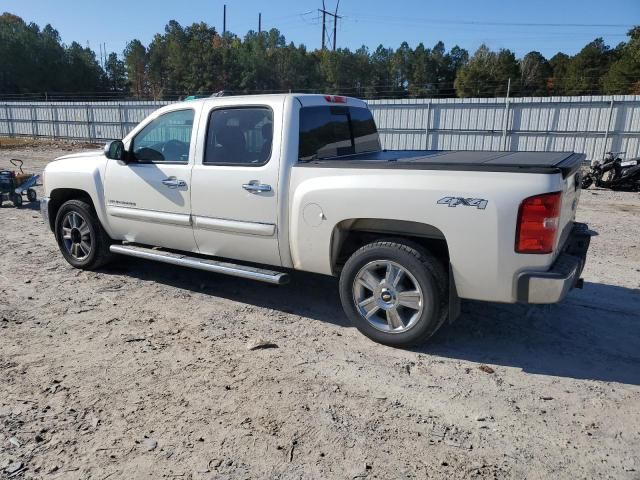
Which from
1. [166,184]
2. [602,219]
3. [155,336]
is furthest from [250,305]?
[602,219]

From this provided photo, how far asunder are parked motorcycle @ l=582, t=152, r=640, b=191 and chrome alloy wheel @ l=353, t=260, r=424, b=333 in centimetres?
1105

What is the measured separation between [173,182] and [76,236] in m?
1.82

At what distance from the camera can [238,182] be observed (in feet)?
15.5

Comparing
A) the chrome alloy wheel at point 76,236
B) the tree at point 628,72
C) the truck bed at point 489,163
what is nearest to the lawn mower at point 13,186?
the chrome alloy wheel at point 76,236

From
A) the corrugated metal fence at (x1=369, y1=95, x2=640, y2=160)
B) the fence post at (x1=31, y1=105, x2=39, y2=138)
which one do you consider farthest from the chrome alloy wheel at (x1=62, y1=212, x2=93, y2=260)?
the fence post at (x1=31, y1=105, x2=39, y2=138)

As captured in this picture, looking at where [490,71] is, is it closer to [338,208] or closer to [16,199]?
[16,199]

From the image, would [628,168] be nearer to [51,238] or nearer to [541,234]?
[541,234]

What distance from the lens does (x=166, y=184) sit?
523 centimetres

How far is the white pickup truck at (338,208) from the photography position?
3.62 metres

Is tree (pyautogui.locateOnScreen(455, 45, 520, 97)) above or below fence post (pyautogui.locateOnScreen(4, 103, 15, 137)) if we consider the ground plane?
above

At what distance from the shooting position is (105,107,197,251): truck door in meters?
5.18

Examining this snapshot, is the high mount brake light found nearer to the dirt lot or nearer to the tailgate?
the dirt lot

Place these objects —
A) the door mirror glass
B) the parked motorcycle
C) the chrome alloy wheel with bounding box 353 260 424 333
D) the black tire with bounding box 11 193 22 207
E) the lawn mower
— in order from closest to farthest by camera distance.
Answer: the chrome alloy wheel with bounding box 353 260 424 333
the door mirror glass
the lawn mower
the black tire with bounding box 11 193 22 207
the parked motorcycle

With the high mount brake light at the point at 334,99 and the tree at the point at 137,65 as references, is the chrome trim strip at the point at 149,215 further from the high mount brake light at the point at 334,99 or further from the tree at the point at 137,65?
the tree at the point at 137,65
